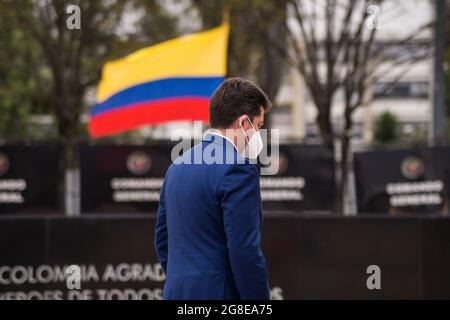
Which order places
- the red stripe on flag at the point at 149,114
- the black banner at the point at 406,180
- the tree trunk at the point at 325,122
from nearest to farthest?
the black banner at the point at 406,180 < the red stripe on flag at the point at 149,114 < the tree trunk at the point at 325,122

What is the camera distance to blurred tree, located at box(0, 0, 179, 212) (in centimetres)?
1380

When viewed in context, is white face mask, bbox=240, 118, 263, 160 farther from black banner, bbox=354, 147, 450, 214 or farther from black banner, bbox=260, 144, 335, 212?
black banner, bbox=354, 147, 450, 214

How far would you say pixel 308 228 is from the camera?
25.1 ft

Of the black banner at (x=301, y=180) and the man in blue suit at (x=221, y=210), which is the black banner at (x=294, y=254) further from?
the man in blue suit at (x=221, y=210)

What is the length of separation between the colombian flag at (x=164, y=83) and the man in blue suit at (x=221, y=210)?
5942 mm

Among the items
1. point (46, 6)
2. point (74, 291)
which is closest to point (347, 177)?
point (74, 291)

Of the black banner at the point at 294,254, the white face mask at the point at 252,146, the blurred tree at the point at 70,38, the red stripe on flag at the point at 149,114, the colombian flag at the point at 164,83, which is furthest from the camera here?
the blurred tree at the point at 70,38

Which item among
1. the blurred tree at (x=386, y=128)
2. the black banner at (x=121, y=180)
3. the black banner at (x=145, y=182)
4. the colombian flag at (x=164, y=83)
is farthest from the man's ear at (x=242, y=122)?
the blurred tree at (x=386, y=128)

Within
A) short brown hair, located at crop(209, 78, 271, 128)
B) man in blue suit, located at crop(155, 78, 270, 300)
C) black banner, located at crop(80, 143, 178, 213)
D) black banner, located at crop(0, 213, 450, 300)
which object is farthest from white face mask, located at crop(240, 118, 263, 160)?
black banner, located at crop(80, 143, 178, 213)

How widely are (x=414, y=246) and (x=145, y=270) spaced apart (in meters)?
2.82

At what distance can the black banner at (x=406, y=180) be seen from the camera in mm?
8703

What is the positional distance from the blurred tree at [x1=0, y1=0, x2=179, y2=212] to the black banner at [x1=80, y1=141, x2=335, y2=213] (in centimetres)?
169

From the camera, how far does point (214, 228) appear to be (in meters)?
3.53

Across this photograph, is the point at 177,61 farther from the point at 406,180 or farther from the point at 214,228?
the point at 214,228
